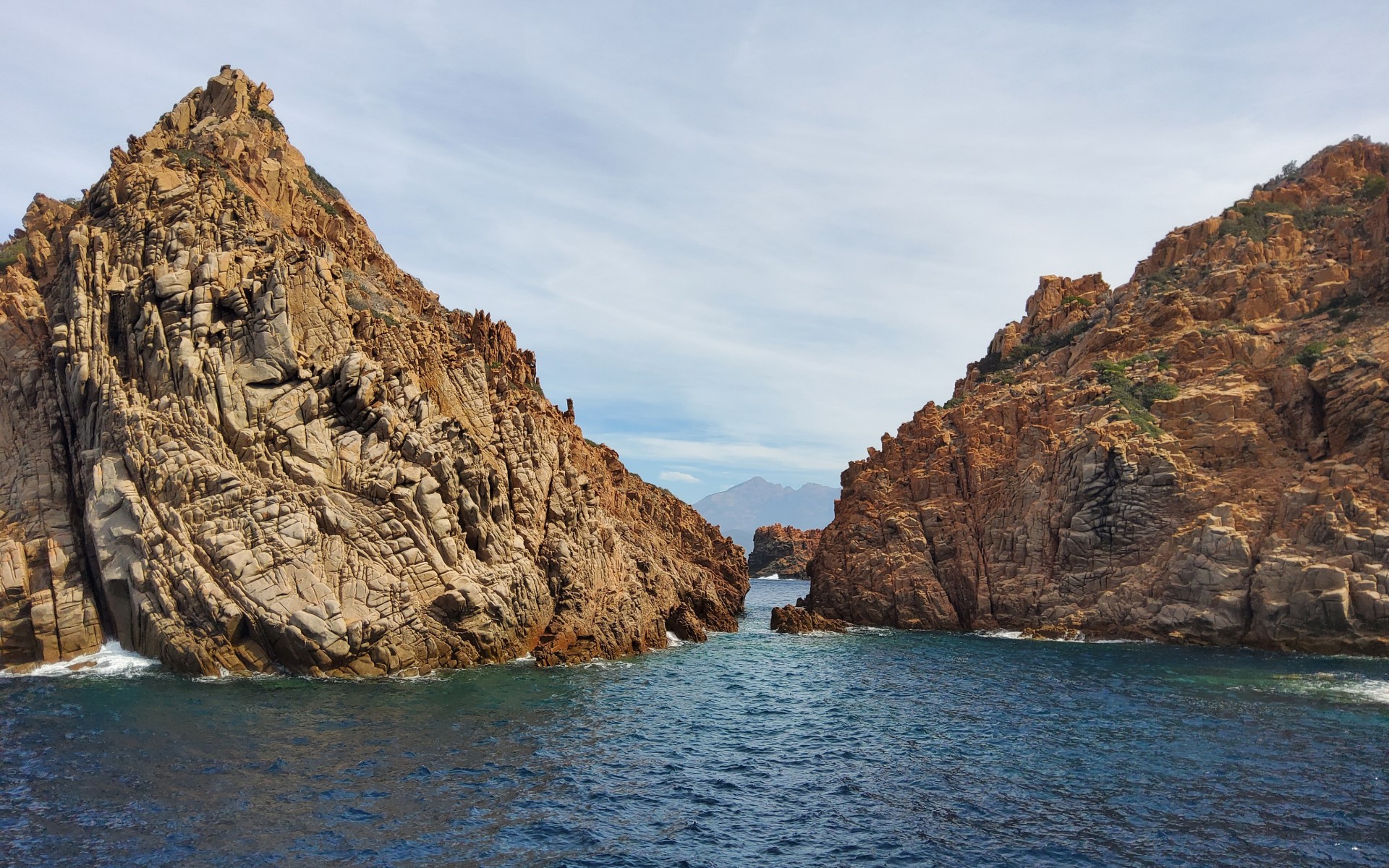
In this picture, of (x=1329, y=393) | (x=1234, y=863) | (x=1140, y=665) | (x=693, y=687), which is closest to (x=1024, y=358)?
(x=1329, y=393)

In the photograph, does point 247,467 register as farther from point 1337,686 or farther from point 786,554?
point 786,554

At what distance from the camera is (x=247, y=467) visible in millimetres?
45469

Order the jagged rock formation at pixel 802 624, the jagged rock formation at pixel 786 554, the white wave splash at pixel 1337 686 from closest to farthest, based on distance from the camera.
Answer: the white wave splash at pixel 1337 686 < the jagged rock formation at pixel 802 624 < the jagged rock formation at pixel 786 554

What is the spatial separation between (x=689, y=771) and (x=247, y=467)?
29.8m

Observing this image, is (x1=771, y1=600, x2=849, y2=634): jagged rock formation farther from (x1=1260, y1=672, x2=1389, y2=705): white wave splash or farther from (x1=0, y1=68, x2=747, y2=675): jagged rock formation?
(x1=1260, y1=672, x2=1389, y2=705): white wave splash

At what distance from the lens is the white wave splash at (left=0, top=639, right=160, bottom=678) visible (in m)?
39.9

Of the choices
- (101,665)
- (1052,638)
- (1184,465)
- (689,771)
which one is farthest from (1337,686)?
(101,665)

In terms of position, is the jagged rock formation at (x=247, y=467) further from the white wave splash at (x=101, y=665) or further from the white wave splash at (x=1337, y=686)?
the white wave splash at (x=1337, y=686)

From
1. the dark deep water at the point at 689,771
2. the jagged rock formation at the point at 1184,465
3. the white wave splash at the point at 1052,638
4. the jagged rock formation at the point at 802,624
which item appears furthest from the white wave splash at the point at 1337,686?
the jagged rock formation at the point at 802,624

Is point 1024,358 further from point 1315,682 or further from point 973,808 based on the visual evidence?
point 973,808

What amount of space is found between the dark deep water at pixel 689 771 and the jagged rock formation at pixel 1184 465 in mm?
11005

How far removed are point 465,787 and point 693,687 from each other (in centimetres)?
2097

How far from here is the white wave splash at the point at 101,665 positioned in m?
39.9

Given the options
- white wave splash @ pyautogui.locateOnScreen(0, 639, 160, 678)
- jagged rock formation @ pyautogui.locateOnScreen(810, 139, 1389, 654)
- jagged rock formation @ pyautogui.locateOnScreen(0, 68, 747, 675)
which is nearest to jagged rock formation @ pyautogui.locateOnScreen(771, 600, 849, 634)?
jagged rock formation @ pyautogui.locateOnScreen(810, 139, 1389, 654)
